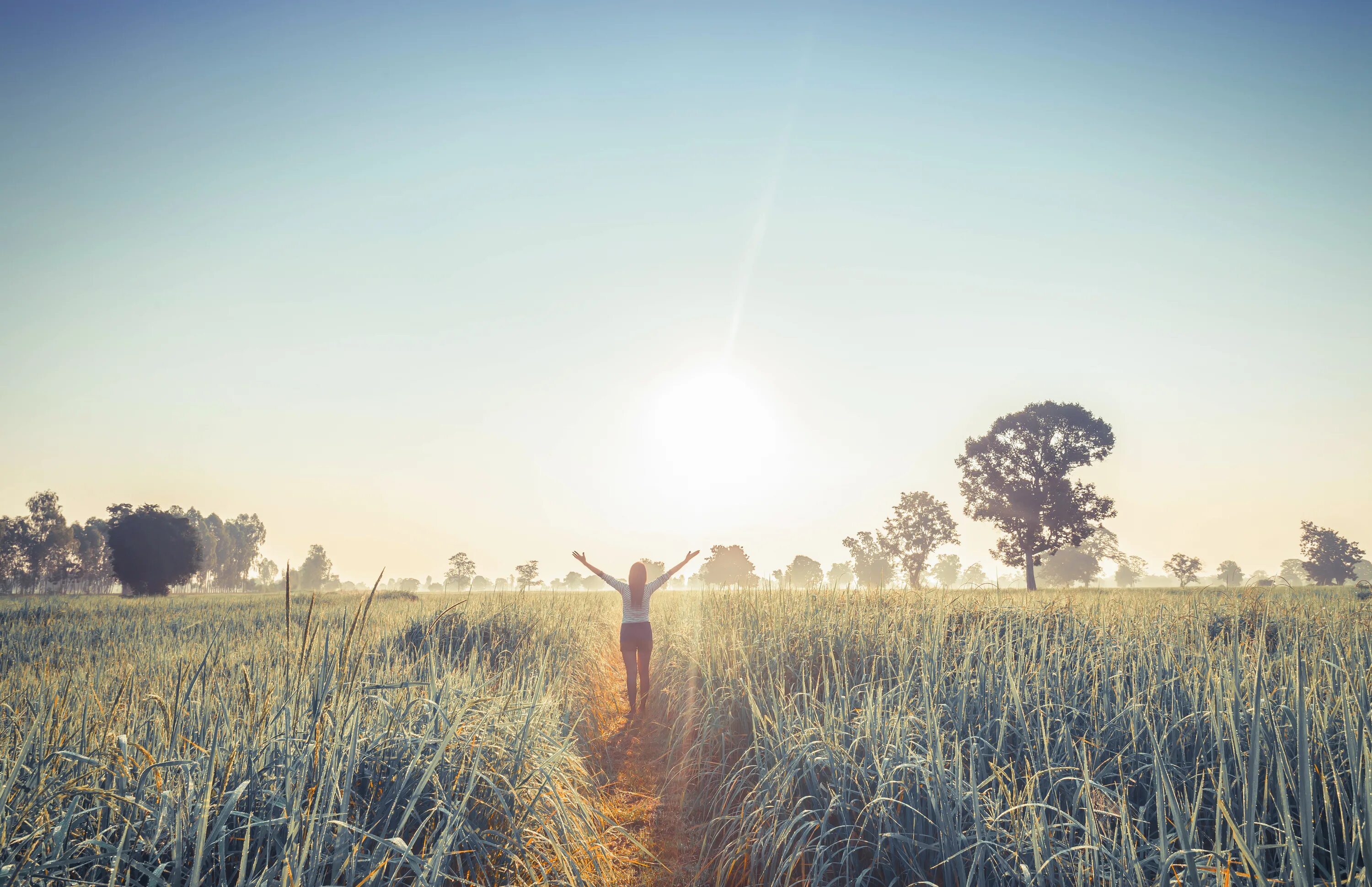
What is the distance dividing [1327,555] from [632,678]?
281ft

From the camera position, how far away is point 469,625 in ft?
32.5

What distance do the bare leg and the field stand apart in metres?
1.64

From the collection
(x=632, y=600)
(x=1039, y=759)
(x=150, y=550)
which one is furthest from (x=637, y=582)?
(x=150, y=550)

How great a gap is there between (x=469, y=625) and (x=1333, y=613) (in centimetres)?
1184

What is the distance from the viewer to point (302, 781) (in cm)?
201

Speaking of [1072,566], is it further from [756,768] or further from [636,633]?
[756,768]

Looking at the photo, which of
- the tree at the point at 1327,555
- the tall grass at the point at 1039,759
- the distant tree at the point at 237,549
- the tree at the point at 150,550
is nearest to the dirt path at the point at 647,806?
the tall grass at the point at 1039,759

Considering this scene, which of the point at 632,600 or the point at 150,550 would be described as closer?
the point at 632,600

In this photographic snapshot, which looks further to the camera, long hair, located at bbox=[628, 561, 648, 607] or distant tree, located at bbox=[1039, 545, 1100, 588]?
distant tree, located at bbox=[1039, 545, 1100, 588]

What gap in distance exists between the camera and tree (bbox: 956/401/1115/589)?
115 feet

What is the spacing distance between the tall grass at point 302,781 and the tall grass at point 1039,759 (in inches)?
58.6

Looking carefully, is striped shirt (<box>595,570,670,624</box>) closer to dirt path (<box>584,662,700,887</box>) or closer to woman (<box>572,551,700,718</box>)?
woman (<box>572,551,700,718</box>)

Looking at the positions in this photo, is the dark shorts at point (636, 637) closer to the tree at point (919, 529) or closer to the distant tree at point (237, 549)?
the tree at point (919, 529)

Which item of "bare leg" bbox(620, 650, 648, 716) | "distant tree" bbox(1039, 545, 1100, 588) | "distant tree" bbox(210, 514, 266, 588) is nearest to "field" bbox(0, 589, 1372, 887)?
"bare leg" bbox(620, 650, 648, 716)
